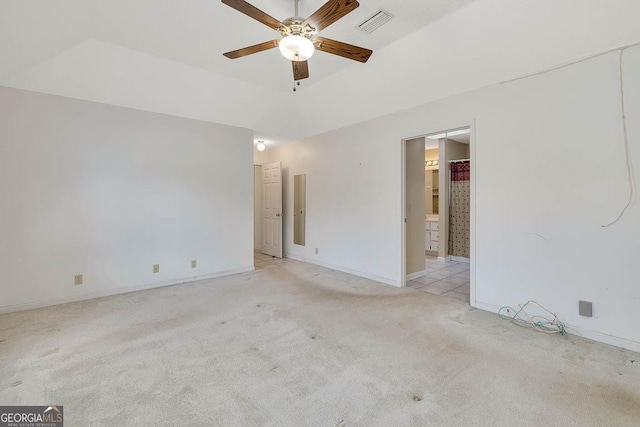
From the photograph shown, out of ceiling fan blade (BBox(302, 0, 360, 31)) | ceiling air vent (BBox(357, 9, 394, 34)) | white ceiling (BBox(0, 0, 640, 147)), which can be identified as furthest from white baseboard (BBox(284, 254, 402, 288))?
ceiling fan blade (BBox(302, 0, 360, 31))

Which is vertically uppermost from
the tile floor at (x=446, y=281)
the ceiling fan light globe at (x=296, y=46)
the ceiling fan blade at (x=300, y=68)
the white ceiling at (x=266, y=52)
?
the white ceiling at (x=266, y=52)

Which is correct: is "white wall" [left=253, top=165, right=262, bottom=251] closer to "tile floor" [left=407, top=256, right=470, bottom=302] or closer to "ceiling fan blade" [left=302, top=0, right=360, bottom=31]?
"tile floor" [left=407, top=256, right=470, bottom=302]

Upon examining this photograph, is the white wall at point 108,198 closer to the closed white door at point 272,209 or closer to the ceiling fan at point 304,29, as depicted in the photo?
the closed white door at point 272,209

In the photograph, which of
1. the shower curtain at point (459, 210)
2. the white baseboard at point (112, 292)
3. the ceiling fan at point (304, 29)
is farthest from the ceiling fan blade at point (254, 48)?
the shower curtain at point (459, 210)

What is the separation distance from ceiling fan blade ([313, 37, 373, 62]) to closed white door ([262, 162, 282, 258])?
3962 millimetres

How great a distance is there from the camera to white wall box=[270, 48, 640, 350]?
2.47 meters

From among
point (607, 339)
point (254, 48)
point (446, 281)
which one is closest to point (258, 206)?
point (446, 281)

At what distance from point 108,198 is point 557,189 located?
209 inches

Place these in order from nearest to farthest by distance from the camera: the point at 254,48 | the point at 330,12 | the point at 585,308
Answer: the point at 330,12 < the point at 254,48 < the point at 585,308

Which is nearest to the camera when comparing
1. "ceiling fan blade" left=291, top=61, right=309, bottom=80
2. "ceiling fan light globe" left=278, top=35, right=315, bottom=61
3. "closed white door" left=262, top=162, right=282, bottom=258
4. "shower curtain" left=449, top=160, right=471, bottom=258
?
"ceiling fan light globe" left=278, top=35, right=315, bottom=61

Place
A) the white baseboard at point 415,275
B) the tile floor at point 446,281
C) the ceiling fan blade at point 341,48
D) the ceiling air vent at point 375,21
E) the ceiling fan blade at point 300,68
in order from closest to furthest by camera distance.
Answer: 1. the ceiling fan blade at point 341,48
2. the ceiling fan blade at point 300,68
3. the ceiling air vent at point 375,21
4. the tile floor at point 446,281
5. the white baseboard at point 415,275

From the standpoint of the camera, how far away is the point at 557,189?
9.16 feet

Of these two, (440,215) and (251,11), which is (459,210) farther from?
(251,11)

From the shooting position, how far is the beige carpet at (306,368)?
1.71 meters
